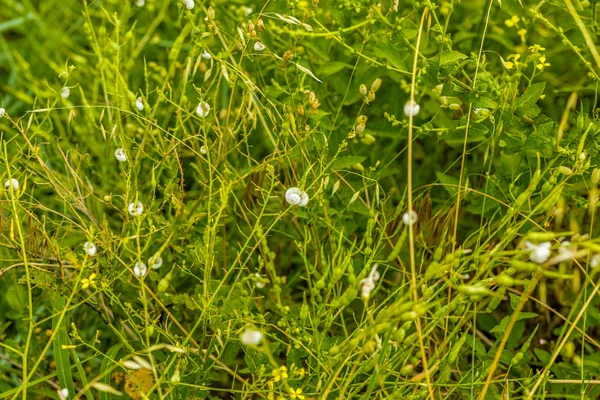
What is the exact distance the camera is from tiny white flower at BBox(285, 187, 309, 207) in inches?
40.7

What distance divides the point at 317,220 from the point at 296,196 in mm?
207

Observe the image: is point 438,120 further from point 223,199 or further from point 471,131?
point 223,199

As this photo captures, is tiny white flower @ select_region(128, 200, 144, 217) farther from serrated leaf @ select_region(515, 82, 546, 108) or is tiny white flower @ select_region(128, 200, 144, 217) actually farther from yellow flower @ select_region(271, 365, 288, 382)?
serrated leaf @ select_region(515, 82, 546, 108)

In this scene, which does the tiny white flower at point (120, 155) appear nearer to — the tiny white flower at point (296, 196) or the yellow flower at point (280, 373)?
the tiny white flower at point (296, 196)

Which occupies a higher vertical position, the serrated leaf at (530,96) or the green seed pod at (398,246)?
the serrated leaf at (530,96)

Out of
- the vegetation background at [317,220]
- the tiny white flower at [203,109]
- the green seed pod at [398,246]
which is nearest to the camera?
the green seed pod at [398,246]

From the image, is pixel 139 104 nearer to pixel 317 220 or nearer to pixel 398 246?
pixel 317 220

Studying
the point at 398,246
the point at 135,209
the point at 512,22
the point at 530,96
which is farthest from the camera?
the point at 512,22

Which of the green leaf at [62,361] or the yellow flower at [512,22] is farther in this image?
the yellow flower at [512,22]

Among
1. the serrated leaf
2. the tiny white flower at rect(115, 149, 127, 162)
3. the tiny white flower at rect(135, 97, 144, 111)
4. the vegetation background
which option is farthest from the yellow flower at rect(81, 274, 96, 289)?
the serrated leaf

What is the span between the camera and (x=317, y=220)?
4.04 feet

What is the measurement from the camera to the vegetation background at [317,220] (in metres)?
1.01

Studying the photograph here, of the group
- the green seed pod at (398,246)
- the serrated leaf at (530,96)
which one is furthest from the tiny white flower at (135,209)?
the serrated leaf at (530,96)

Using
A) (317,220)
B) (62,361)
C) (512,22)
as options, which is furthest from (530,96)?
(62,361)
